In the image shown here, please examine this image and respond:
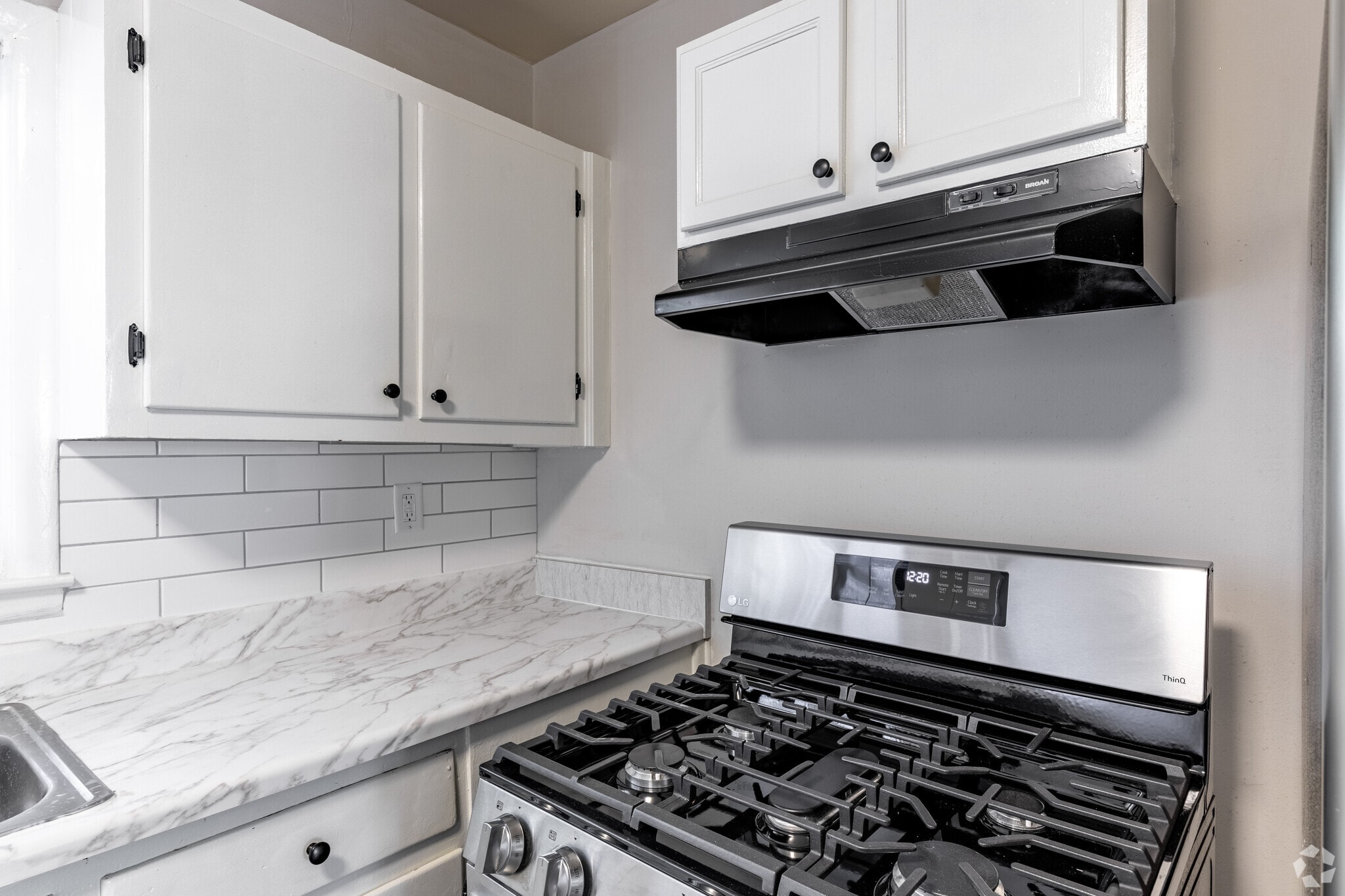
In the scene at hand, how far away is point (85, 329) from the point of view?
124 cm

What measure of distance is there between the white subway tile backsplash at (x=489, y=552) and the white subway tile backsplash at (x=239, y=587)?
35cm

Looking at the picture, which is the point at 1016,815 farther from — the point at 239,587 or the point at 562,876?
the point at 239,587

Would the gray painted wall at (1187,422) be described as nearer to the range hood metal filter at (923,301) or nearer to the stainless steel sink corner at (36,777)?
the range hood metal filter at (923,301)

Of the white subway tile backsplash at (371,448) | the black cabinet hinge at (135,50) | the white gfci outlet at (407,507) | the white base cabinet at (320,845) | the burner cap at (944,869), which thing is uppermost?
the black cabinet hinge at (135,50)

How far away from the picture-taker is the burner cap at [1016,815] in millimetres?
904

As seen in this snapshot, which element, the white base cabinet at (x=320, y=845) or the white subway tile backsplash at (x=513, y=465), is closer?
the white base cabinet at (x=320, y=845)

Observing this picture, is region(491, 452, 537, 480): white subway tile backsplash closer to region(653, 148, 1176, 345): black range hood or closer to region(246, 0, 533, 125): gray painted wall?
region(653, 148, 1176, 345): black range hood

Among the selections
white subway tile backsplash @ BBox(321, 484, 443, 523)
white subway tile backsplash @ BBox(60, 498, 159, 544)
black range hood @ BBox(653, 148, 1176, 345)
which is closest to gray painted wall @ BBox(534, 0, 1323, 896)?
black range hood @ BBox(653, 148, 1176, 345)

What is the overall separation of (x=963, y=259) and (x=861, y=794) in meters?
0.72

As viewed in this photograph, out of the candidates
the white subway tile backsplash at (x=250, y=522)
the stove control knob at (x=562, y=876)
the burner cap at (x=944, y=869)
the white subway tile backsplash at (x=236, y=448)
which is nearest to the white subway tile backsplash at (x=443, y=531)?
the white subway tile backsplash at (x=250, y=522)

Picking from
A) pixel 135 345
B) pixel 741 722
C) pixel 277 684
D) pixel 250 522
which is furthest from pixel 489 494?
pixel 741 722

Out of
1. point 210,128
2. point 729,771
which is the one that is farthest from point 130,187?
point 729,771

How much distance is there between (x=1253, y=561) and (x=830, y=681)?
2.26 feet

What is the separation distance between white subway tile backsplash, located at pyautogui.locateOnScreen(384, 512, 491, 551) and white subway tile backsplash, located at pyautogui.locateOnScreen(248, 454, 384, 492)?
0.13m
